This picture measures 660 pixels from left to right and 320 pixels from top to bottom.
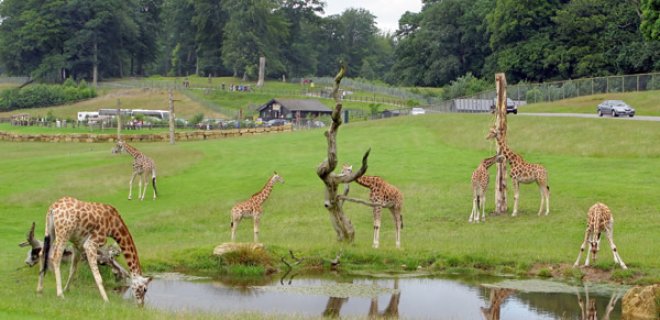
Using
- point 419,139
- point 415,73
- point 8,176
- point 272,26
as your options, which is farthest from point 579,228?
point 272,26

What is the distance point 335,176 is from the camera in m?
28.5

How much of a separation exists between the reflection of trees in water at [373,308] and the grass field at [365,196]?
13.2 ft

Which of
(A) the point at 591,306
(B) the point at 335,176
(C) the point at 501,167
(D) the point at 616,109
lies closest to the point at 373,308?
(A) the point at 591,306

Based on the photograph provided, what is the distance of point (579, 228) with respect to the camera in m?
34.2

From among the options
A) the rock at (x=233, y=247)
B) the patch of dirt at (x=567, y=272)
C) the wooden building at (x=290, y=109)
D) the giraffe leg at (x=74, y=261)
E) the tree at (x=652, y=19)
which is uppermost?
the tree at (x=652, y=19)

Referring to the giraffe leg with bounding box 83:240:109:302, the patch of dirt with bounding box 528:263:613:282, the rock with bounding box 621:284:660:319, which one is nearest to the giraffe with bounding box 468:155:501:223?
the patch of dirt with bounding box 528:263:613:282

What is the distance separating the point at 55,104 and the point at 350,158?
3988 inches

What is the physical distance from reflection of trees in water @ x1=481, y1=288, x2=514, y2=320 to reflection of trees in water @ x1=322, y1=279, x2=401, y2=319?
2.24 metres

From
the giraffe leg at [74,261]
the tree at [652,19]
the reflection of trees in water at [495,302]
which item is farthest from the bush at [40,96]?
the reflection of trees in water at [495,302]

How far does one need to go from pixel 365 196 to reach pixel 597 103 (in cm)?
4527

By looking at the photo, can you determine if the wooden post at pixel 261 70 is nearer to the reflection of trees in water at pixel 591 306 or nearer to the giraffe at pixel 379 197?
the giraffe at pixel 379 197

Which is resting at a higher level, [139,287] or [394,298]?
[139,287]

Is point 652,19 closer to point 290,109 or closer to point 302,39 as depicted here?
point 290,109

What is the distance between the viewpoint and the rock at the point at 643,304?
2077cm
